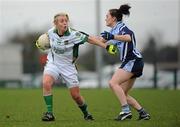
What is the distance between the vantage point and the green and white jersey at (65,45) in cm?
1241

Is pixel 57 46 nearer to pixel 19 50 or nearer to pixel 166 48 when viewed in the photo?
pixel 166 48

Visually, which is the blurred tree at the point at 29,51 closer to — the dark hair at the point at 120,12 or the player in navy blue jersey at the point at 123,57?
the dark hair at the point at 120,12

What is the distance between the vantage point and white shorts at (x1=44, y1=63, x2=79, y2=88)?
12.5 m

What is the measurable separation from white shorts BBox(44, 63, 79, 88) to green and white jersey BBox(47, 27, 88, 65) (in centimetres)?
9

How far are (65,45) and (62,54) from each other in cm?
16

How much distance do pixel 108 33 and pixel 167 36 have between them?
105ft

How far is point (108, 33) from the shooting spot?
1212 centimetres

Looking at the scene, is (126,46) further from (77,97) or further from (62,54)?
(77,97)

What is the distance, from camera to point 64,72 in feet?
41.1

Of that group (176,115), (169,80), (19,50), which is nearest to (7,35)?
(19,50)

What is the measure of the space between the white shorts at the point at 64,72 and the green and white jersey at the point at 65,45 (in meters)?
0.09

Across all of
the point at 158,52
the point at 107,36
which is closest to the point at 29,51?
the point at 158,52

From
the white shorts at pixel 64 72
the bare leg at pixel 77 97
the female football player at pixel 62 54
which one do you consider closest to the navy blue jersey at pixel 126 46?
the female football player at pixel 62 54

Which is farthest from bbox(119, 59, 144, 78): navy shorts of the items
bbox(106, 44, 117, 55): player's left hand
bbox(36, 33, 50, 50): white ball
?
bbox(36, 33, 50, 50): white ball
